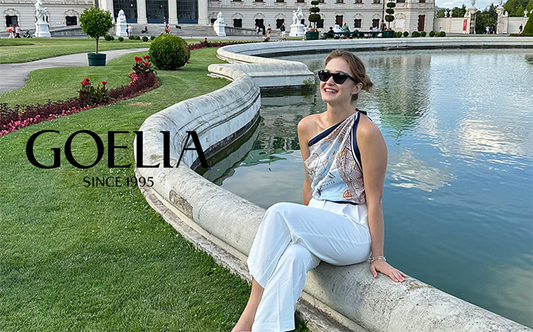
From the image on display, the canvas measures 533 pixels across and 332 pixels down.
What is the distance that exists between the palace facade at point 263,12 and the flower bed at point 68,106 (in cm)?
5049

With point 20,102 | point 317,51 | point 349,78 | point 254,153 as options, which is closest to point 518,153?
point 254,153

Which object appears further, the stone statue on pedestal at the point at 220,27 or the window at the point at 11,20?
the window at the point at 11,20

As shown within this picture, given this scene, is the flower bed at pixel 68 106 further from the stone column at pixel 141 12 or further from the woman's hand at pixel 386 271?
the stone column at pixel 141 12

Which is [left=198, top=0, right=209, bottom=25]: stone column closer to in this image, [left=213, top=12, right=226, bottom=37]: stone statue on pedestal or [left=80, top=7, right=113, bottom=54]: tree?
[left=213, top=12, right=226, bottom=37]: stone statue on pedestal

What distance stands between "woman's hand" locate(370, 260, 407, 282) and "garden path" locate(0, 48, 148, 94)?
1179 cm

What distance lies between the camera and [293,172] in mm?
7512

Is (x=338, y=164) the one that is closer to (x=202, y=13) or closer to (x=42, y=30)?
(x=42, y=30)

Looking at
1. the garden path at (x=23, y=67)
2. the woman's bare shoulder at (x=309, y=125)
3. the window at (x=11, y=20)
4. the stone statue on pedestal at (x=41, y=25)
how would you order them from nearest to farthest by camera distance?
the woman's bare shoulder at (x=309, y=125) < the garden path at (x=23, y=67) < the stone statue on pedestal at (x=41, y=25) < the window at (x=11, y=20)

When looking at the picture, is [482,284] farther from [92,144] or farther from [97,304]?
[92,144]

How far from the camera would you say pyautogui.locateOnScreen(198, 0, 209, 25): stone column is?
60.6 m

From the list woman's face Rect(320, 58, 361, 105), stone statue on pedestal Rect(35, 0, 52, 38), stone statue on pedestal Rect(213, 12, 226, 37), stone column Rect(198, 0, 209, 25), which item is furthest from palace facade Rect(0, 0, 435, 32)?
woman's face Rect(320, 58, 361, 105)

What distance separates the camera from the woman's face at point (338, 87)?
324 centimetres

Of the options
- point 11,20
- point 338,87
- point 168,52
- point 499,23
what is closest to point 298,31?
point 11,20

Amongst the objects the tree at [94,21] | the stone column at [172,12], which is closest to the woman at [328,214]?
the tree at [94,21]
